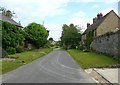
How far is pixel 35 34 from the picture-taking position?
77438 mm

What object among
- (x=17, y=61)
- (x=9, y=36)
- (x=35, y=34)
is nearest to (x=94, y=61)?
(x=17, y=61)

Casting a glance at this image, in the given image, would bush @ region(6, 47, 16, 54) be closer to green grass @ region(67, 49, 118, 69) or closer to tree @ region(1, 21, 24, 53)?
tree @ region(1, 21, 24, 53)

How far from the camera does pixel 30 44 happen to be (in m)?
77.2

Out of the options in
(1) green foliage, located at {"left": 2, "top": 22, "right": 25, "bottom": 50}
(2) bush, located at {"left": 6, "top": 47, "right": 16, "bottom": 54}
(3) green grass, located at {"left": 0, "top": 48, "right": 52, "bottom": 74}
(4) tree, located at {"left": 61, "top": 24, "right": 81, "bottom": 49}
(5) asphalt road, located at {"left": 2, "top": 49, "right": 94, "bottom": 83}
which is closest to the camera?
(5) asphalt road, located at {"left": 2, "top": 49, "right": 94, "bottom": 83}

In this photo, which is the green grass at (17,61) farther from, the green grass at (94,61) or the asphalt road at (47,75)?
the green grass at (94,61)

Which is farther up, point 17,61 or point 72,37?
point 72,37

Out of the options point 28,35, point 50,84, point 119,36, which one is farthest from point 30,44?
point 50,84

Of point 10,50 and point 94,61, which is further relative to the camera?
point 10,50

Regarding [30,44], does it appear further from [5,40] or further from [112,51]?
[112,51]

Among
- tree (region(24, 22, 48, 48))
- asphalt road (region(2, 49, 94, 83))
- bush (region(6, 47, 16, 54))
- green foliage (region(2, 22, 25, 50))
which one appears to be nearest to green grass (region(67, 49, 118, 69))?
asphalt road (region(2, 49, 94, 83))

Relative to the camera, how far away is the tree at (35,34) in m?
76.4

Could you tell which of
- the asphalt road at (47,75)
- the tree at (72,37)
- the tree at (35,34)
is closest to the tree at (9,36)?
the asphalt road at (47,75)

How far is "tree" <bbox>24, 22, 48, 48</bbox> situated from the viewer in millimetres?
76438

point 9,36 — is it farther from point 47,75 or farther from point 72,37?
point 72,37
